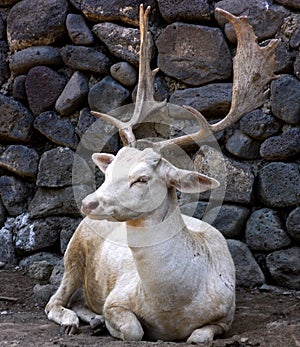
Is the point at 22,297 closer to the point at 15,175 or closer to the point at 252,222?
the point at 15,175

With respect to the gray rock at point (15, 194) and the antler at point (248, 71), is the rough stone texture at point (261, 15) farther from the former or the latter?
the gray rock at point (15, 194)

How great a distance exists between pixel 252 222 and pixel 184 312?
5.42 ft

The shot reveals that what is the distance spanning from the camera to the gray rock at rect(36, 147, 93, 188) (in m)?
6.26

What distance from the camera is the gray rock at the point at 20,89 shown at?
258 inches

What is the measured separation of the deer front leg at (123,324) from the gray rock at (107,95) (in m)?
2.14

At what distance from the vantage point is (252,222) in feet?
18.5

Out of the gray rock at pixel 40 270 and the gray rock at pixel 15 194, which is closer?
the gray rock at pixel 40 270

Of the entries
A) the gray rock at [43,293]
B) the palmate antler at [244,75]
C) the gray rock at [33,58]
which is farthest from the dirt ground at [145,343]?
the gray rock at [33,58]

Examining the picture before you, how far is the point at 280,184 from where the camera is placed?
218 inches

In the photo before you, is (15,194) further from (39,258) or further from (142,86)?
(142,86)

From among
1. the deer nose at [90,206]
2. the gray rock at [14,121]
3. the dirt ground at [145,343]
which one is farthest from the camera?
the gray rock at [14,121]

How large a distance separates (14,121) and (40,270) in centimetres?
136

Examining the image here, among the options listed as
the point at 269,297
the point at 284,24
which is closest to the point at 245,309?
the point at 269,297

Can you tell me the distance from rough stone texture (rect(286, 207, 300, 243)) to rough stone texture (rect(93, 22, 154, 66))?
1742 mm
